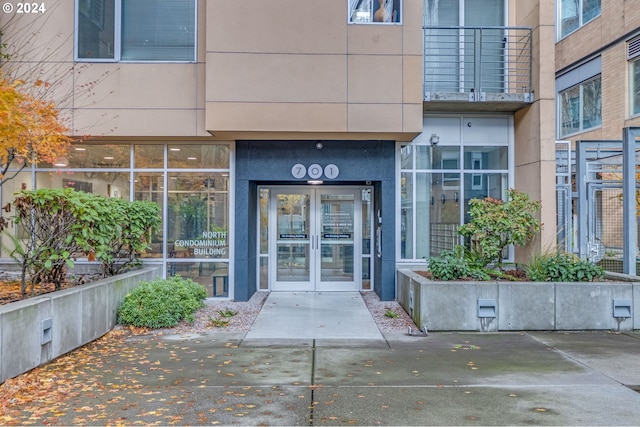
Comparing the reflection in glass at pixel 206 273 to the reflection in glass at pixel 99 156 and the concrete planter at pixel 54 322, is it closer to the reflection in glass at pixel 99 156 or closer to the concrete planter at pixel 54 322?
the concrete planter at pixel 54 322

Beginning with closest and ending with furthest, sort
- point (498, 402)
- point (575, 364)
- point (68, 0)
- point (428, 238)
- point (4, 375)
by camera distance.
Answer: point (498, 402) < point (4, 375) < point (575, 364) < point (68, 0) < point (428, 238)

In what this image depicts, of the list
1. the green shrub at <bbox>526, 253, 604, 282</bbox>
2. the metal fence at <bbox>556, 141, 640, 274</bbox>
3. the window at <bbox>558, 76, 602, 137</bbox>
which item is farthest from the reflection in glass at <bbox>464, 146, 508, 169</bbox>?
the window at <bbox>558, 76, 602, 137</bbox>

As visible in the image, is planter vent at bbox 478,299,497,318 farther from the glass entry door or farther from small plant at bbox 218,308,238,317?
small plant at bbox 218,308,238,317

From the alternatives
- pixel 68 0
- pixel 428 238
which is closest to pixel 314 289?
pixel 428 238

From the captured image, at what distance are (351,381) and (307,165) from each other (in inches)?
235

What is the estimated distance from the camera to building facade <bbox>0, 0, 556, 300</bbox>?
9.62 metres

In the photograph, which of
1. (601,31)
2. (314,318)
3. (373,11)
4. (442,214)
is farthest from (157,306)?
(601,31)

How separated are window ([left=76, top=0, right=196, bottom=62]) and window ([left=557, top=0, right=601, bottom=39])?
47.4 feet

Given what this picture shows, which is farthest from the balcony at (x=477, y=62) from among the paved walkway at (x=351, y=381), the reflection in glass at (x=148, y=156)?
the reflection in glass at (x=148, y=156)

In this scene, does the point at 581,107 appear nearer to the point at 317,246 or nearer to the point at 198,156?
the point at 317,246

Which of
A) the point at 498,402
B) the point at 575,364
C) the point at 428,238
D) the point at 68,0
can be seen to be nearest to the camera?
the point at 498,402

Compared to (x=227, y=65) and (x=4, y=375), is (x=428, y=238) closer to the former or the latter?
(x=227, y=65)

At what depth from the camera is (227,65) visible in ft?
31.3

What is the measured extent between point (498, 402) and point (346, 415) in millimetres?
1560
